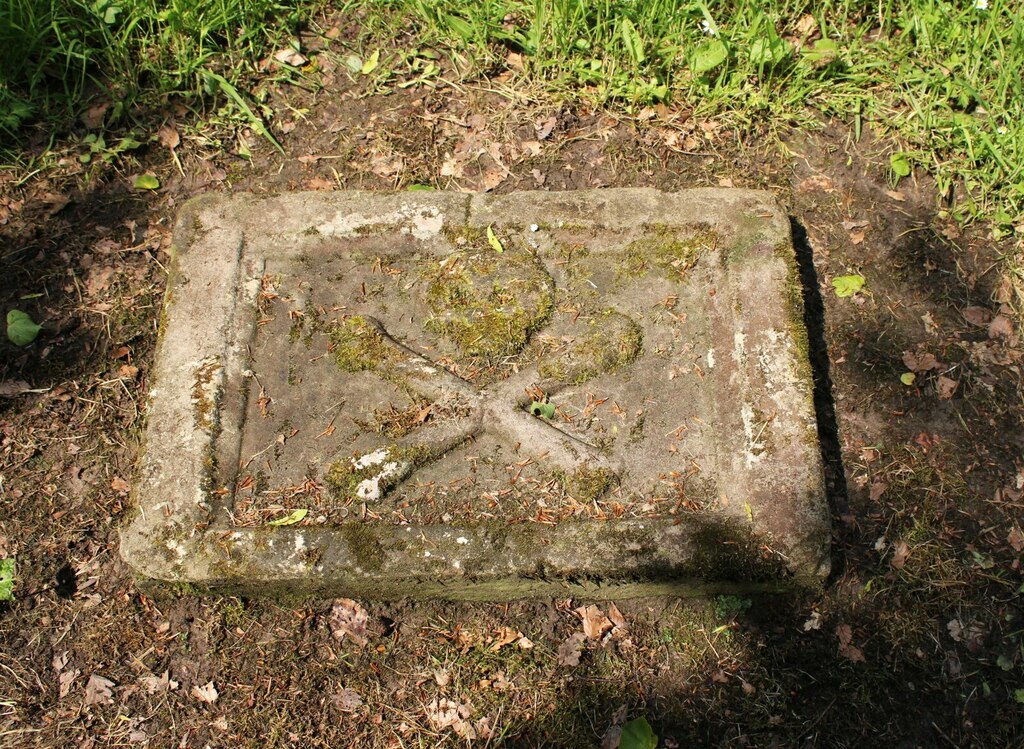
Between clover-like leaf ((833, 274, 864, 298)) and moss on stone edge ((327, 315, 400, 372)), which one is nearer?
moss on stone edge ((327, 315, 400, 372))

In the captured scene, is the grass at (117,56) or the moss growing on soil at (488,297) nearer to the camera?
the moss growing on soil at (488,297)

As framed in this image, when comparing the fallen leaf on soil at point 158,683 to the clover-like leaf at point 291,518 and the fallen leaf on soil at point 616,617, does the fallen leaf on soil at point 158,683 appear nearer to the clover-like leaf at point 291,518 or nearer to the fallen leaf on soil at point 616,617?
the clover-like leaf at point 291,518

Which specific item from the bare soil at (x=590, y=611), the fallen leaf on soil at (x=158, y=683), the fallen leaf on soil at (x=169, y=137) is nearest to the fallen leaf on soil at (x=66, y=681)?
the bare soil at (x=590, y=611)

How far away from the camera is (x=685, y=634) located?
10.0ft

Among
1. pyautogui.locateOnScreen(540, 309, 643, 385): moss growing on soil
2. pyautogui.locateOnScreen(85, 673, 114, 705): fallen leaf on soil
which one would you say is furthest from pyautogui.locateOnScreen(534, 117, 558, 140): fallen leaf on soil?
pyautogui.locateOnScreen(85, 673, 114, 705): fallen leaf on soil

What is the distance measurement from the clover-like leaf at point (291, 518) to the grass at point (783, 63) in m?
2.34

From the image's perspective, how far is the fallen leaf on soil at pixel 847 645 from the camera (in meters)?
2.99

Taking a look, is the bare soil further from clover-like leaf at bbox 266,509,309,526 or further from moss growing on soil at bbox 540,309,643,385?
moss growing on soil at bbox 540,309,643,385

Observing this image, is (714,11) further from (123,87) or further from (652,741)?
(652,741)

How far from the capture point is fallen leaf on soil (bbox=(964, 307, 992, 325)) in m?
3.62

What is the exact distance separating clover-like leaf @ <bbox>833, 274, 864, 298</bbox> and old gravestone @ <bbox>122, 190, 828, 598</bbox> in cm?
48

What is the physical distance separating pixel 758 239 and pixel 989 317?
3.44ft

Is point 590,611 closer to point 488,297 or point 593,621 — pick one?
point 593,621

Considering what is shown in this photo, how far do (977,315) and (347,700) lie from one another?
9.01 feet
